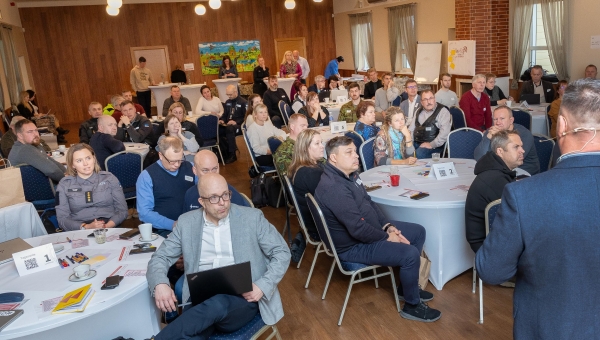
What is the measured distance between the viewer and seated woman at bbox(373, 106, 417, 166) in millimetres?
5000

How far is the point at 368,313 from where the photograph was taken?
3.57 m

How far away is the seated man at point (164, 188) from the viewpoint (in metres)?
3.73

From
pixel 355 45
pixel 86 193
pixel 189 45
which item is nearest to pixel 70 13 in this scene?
pixel 189 45

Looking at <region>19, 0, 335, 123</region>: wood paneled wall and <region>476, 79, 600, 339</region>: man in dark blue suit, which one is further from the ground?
<region>19, 0, 335, 123</region>: wood paneled wall

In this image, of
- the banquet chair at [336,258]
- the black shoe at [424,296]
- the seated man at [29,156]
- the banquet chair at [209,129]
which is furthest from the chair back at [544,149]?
the banquet chair at [209,129]

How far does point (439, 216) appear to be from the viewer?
3621 mm

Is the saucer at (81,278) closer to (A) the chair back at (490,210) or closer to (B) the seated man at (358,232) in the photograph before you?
(B) the seated man at (358,232)

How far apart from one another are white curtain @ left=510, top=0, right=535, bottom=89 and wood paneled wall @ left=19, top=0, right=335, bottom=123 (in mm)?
8195

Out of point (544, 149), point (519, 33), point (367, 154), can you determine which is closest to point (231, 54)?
point (519, 33)

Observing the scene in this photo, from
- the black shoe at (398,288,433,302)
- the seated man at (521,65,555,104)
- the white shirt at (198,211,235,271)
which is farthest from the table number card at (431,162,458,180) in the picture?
the seated man at (521,65,555,104)

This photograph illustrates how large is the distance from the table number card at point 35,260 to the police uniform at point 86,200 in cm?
95

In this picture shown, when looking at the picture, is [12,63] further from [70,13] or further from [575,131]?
[575,131]

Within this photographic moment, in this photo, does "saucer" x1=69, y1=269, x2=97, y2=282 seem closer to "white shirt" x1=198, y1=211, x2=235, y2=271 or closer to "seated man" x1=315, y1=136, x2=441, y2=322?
"white shirt" x1=198, y1=211, x2=235, y2=271

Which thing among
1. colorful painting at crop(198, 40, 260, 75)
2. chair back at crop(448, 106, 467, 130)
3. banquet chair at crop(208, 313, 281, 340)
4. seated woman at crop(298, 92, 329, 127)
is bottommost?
banquet chair at crop(208, 313, 281, 340)
